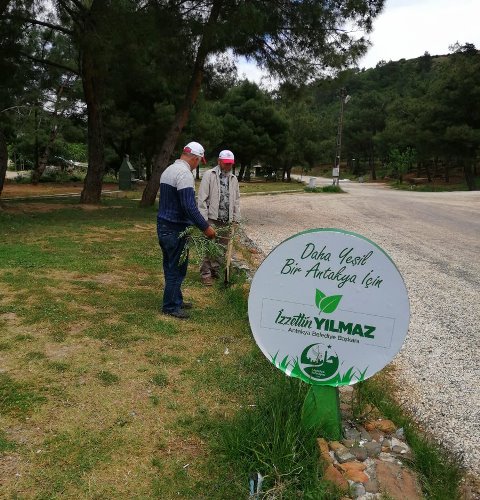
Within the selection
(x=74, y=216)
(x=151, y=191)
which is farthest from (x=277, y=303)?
(x=151, y=191)

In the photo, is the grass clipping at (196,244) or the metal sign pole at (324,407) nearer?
the metal sign pole at (324,407)

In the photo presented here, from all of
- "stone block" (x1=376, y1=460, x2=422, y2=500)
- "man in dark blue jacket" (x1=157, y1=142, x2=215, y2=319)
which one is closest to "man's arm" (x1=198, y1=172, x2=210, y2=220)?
"man in dark blue jacket" (x1=157, y1=142, x2=215, y2=319)

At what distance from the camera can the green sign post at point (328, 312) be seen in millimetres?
2520

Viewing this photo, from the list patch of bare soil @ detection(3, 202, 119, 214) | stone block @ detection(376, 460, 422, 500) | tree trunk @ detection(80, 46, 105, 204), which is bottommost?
stone block @ detection(376, 460, 422, 500)

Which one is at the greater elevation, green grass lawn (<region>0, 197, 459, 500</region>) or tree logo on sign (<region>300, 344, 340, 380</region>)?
tree logo on sign (<region>300, 344, 340, 380</region>)

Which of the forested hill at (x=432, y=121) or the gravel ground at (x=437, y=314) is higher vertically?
the forested hill at (x=432, y=121)

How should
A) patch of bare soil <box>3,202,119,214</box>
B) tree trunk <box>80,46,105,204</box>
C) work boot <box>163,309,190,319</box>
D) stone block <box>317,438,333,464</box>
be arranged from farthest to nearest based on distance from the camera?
tree trunk <box>80,46,105,204</box>, patch of bare soil <box>3,202,119,214</box>, work boot <box>163,309,190,319</box>, stone block <box>317,438,333,464</box>

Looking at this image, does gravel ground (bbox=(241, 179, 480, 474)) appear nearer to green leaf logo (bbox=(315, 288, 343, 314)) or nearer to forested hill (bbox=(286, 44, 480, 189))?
green leaf logo (bbox=(315, 288, 343, 314))

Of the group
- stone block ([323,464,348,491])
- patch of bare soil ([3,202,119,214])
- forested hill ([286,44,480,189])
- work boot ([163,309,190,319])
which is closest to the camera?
stone block ([323,464,348,491])

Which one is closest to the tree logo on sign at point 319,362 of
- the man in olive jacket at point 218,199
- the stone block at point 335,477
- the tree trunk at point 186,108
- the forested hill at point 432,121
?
the stone block at point 335,477

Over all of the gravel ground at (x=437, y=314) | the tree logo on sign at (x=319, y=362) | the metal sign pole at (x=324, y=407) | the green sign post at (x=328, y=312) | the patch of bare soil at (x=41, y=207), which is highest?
Result: the green sign post at (x=328, y=312)

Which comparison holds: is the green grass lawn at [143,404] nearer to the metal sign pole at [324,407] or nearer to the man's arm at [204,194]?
the metal sign pole at [324,407]

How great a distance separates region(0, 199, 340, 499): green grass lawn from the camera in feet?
7.65

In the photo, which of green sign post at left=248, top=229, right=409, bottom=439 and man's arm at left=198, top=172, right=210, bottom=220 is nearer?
green sign post at left=248, top=229, right=409, bottom=439
